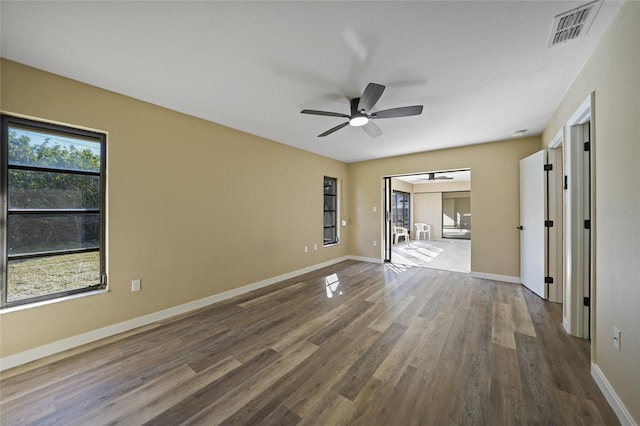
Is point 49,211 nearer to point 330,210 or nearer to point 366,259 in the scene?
point 330,210

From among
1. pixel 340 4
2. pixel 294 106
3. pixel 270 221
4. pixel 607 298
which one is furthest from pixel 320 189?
pixel 607 298

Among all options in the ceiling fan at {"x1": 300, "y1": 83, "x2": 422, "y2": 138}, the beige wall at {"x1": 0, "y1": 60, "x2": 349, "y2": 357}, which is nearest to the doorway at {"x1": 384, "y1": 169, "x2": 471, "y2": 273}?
the beige wall at {"x1": 0, "y1": 60, "x2": 349, "y2": 357}

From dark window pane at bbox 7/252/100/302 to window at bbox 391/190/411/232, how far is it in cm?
875

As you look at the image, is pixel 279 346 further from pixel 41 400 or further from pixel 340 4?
pixel 340 4

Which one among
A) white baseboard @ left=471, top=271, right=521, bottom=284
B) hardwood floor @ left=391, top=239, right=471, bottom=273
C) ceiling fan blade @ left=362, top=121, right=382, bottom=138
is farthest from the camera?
hardwood floor @ left=391, top=239, right=471, bottom=273

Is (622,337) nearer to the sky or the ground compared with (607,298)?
nearer to the ground

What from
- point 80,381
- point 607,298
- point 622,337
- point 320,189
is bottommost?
point 80,381

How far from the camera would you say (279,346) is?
2283 millimetres

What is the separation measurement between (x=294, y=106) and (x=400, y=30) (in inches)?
59.3

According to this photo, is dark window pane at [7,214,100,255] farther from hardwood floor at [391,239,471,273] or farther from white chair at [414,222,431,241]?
white chair at [414,222,431,241]

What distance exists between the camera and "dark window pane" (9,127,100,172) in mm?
2099

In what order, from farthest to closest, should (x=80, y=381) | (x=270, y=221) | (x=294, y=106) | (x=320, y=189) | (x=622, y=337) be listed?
(x=320, y=189)
(x=270, y=221)
(x=294, y=106)
(x=80, y=381)
(x=622, y=337)

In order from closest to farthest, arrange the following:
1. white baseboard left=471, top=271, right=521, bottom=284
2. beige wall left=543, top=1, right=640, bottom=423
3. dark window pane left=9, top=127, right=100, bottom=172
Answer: beige wall left=543, top=1, right=640, bottom=423 < dark window pane left=9, top=127, right=100, bottom=172 < white baseboard left=471, top=271, right=521, bottom=284

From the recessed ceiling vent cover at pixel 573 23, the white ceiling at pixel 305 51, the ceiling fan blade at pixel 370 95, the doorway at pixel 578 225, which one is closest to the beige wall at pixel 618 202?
the recessed ceiling vent cover at pixel 573 23
